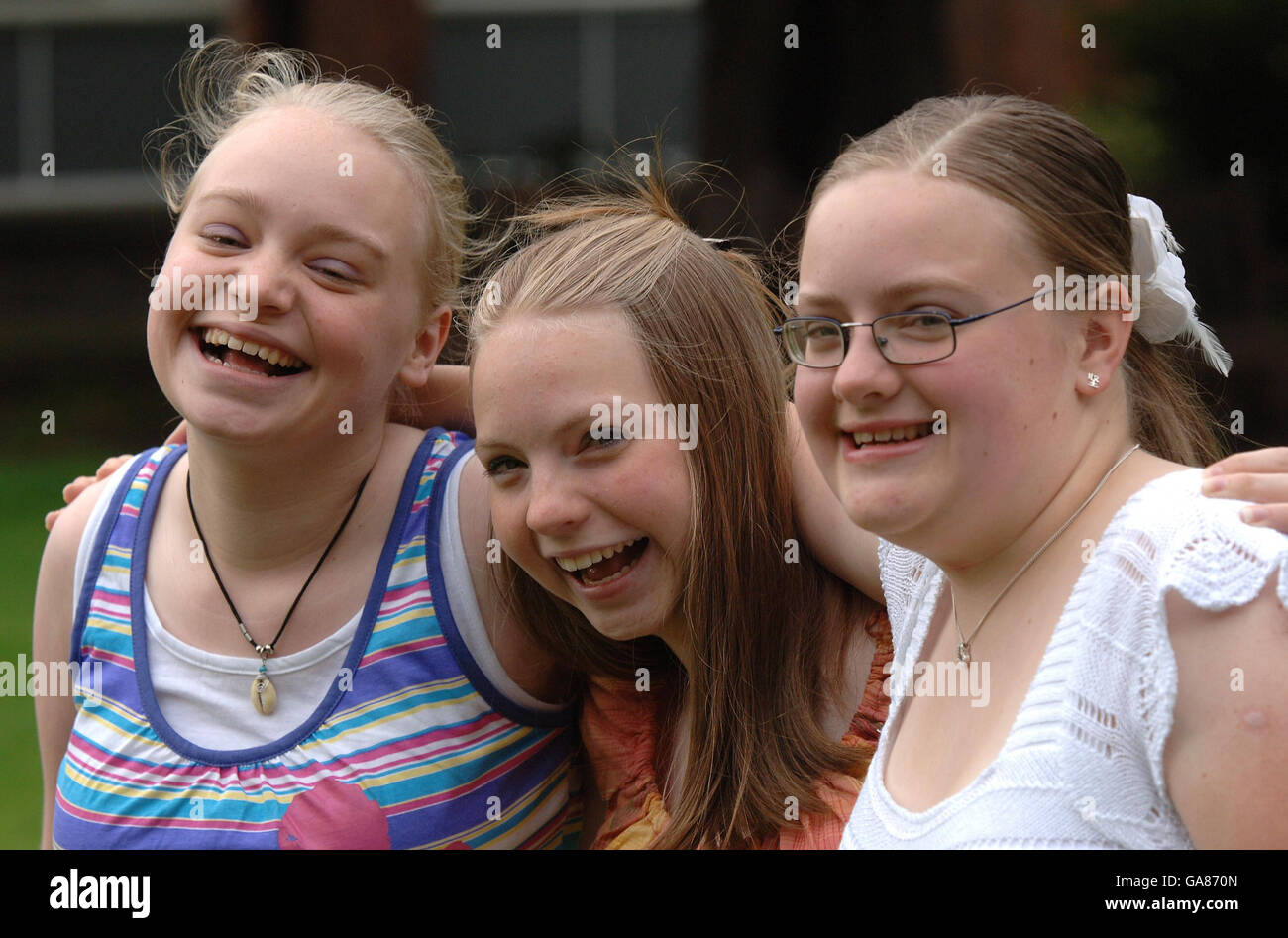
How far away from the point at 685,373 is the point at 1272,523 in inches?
40.3

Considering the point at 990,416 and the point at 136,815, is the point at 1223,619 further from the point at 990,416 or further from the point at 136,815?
the point at 136,815

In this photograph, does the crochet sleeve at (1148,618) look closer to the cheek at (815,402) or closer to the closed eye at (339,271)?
the cheek at (815,402)

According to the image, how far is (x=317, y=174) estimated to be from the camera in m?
2.59

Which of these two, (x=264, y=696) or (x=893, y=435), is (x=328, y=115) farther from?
(x=893, y=435)

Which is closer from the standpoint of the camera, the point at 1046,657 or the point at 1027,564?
the point at 1046,657

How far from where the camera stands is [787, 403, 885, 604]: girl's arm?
7.91ft

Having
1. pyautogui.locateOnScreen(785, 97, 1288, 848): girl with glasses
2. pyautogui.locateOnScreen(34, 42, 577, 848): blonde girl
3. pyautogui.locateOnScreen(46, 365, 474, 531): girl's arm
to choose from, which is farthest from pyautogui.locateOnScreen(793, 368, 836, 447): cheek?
pyautogui.locateOnScreen(46, 365, 474, 531): girl's arm

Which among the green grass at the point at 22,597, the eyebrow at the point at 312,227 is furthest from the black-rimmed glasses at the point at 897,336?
the green grass at the point at 22,597

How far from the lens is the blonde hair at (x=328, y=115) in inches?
109

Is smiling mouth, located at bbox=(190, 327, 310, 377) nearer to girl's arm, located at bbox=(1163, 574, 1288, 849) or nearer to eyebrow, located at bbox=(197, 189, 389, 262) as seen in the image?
eyebrow, located at bbox=(197, 189, 389, 262)

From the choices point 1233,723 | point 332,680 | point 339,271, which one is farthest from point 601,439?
point 1233,723

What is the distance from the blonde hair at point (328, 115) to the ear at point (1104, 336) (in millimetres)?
1377

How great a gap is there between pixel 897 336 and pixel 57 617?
1.89 m

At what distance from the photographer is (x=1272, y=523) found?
1648 mm
